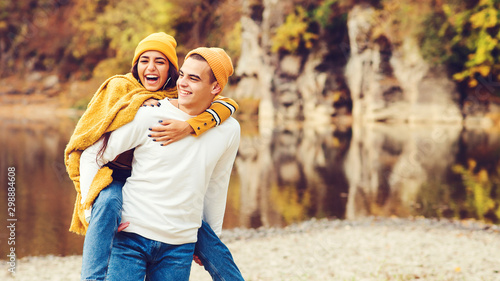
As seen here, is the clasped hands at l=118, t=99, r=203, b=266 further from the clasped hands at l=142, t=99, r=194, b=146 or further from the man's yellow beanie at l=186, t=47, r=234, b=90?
the man's yellow beanie at l=186, t=47, r=234, b=90

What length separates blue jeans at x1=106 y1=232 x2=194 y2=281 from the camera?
2.42 metres

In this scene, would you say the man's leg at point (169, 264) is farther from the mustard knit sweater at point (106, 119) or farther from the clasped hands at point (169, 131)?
the clasped hands at point (169, 131)

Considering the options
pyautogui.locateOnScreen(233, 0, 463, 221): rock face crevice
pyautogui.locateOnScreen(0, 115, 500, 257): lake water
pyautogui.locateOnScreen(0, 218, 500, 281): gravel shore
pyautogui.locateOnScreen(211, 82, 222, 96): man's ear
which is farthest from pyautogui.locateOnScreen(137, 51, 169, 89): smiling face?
pyautogui.locateOnScreen(233, 0, 463, 221): rock face crevice

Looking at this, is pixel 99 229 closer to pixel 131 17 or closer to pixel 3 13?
pixel 131 17

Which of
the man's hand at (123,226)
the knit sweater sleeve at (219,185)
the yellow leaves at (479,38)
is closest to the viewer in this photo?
the man's hand at (123,226)

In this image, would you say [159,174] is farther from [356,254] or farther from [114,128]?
[356,254]

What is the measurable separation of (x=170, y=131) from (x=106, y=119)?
0.31m

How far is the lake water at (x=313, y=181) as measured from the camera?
35.6ft

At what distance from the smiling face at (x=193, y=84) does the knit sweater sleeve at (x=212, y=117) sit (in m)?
0.08

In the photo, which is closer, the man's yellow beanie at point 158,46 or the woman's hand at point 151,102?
the woman's hand at point 151,102

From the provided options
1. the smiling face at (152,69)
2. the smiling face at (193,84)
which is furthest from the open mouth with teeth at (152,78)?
the smiling face at (193,84)

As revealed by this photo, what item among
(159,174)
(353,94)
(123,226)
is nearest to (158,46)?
(159,174)

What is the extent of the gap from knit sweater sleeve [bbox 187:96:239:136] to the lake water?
22.1 ft

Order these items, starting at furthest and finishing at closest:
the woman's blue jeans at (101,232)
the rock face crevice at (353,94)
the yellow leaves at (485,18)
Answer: the yellow leaves at (485,18) < the rock face crevice at (353,94) < the woman's blue jeans at (101,232)
